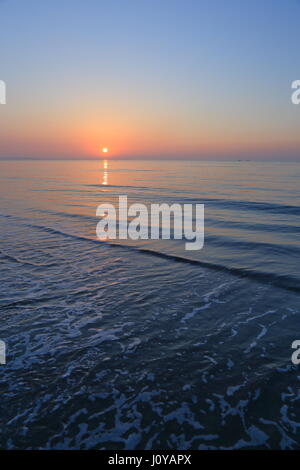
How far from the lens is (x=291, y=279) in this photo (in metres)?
10.2

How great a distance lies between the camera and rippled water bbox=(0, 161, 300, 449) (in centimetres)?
424

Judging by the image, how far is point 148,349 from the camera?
6055 mm

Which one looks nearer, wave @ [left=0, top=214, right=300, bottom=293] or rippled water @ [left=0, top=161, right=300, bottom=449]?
rippled water @ [left=0, top=161, right=300, bottom=449]

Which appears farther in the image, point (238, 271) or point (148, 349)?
point (238, 271)

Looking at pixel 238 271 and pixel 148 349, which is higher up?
pixel 238 271

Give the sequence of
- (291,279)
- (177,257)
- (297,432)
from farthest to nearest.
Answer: (177,257), (291,279), (297,432)

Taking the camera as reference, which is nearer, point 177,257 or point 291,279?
point 291,279

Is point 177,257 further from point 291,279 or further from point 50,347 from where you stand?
point 50,347

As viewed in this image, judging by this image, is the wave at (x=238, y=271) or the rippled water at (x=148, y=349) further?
the wave at (x=238, y=271)

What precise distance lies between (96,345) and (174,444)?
104 inches

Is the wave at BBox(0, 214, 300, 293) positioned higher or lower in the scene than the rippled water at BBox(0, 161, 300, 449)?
higher

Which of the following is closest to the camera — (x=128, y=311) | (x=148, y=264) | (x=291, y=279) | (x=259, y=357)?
(x=259, y=357)

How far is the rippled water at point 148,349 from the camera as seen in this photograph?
13.9ft
